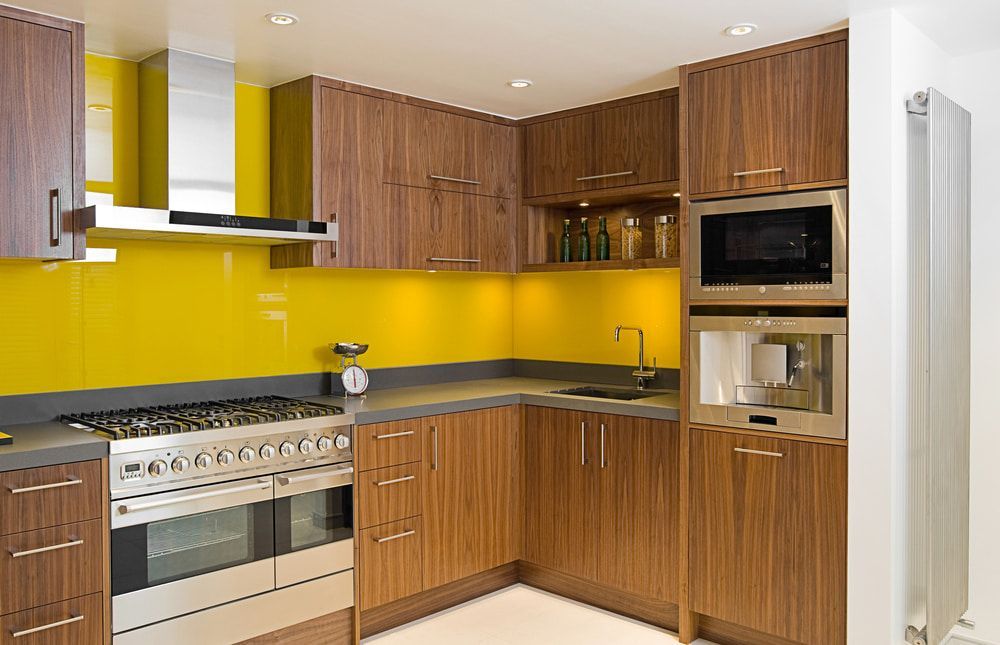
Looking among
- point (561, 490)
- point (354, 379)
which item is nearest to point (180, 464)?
point (354, 379)

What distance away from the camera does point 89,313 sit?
316 cm

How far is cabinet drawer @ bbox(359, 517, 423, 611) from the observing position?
11.0 ft

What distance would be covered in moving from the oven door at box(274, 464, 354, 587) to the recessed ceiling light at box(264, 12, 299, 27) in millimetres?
1640

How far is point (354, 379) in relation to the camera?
3801 millimetres

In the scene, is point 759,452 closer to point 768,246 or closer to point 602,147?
point 768,246

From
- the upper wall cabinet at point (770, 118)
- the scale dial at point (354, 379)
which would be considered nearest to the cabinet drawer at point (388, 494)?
the scale dial at point (354, 379)

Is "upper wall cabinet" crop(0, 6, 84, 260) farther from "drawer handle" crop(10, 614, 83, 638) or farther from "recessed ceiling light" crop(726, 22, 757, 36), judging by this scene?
"recessed ceiling light" crop(726, 22, 757, 36)

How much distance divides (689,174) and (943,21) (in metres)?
1.03

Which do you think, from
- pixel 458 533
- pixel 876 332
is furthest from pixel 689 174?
pixel 458 533

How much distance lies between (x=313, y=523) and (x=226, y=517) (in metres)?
0.37

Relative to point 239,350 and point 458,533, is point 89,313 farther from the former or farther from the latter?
point 458,533

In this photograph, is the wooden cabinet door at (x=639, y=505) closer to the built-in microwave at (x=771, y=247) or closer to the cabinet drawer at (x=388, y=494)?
the built-in microwave at (x=771, y=247)

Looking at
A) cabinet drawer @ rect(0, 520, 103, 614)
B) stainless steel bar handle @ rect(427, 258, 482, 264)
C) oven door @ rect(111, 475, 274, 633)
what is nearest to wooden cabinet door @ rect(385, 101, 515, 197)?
stainless steel bar handle @ rect(427, 258, 482, 264)

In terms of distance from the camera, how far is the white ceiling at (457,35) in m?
2.69
